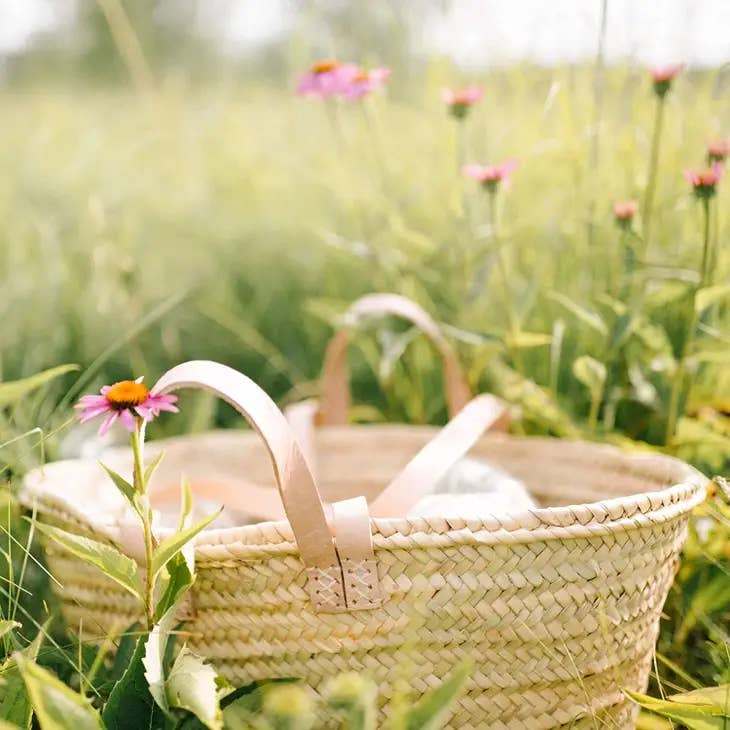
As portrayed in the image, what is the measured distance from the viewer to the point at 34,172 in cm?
195

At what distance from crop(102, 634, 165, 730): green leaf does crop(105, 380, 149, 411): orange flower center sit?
0.59ft

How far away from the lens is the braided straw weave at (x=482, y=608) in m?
0.76

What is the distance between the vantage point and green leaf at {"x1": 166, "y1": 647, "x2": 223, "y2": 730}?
0.65 meters

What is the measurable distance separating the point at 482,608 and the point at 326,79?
72 centimetres

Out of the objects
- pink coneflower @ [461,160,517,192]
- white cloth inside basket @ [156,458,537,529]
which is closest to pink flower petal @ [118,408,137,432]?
white cloth inside basket @ [156,458,537,529]

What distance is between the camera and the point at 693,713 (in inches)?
27.1

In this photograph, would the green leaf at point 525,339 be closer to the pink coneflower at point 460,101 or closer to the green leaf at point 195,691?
the pink coneflower at point 460,101

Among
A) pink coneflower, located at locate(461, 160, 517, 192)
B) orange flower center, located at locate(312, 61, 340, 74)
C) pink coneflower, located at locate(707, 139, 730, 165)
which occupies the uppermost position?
orange flower center, located at locate(312, 61, 340, 74)

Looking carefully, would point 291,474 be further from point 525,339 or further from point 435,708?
point 525,339

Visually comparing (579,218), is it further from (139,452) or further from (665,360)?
(139,452)

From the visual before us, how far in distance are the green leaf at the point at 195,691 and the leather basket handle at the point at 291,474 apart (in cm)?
11

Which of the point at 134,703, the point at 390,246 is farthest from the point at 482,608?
the point at 390,246

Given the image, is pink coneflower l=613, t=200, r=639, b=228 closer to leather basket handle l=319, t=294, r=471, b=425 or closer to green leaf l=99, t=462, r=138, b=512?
leather basket handle l=319, t=294, r=471, b=425

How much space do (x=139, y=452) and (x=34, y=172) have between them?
1445 millimetres
